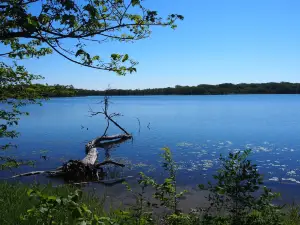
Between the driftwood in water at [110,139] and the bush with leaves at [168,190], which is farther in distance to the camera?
the driftwood in water at [110,139]

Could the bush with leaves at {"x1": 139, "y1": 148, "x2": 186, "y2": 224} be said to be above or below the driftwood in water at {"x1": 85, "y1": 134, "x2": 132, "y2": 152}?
above

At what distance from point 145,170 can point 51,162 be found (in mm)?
6499

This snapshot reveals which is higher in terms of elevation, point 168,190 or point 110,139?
point 168,190

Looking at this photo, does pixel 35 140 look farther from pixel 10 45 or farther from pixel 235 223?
pixel 235 223

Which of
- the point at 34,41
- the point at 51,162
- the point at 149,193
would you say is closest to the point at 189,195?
the point at 149,193

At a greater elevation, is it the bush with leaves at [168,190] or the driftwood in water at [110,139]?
the bush with leaves at [168,190]

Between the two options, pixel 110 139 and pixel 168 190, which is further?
pixel 110 139

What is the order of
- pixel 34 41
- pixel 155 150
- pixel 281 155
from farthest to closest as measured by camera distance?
pixel 155 150, pixel 281 155, pixel 34 41

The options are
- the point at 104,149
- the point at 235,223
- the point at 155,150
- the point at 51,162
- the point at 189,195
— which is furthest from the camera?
the point at 104,149

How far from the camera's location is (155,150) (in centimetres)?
2152

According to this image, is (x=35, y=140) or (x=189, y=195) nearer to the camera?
(x=189, y=195)

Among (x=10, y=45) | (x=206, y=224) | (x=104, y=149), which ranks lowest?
(x=104, y=149)

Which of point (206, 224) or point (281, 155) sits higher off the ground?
point (206, 224)

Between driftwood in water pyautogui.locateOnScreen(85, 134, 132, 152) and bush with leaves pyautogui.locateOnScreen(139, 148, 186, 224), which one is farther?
driftwood in water pyautogui.locateOnScreen(85, 134, 132, 152)
